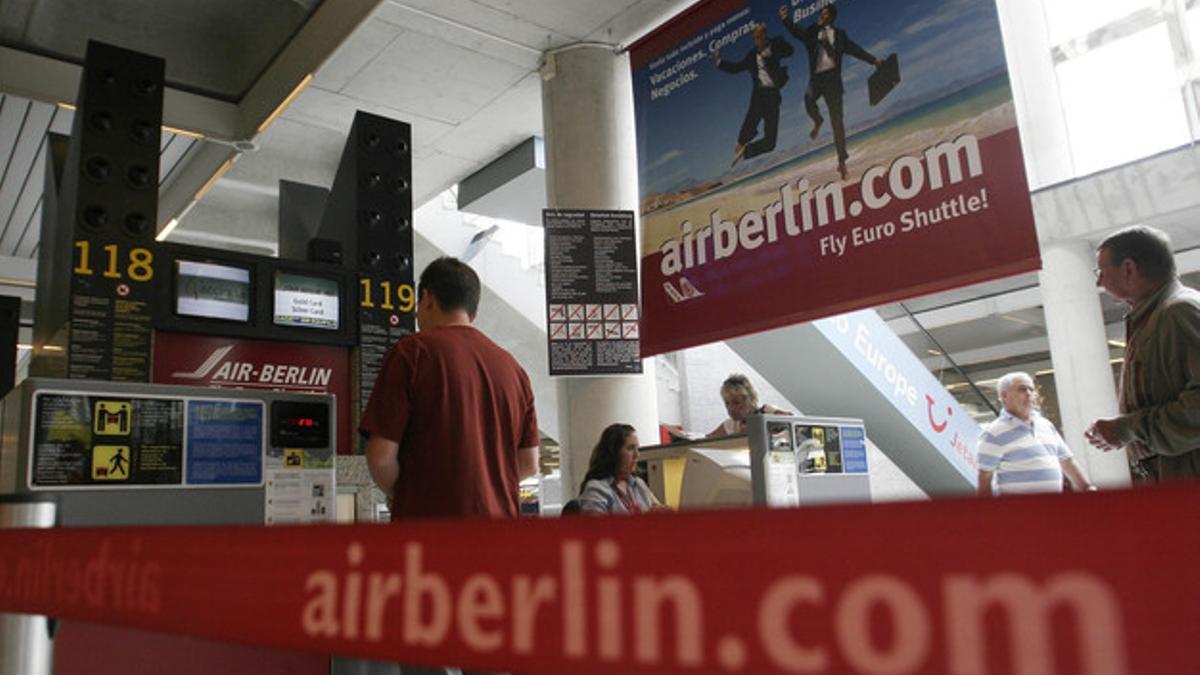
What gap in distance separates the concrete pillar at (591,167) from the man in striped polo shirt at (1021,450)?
2.09 meters

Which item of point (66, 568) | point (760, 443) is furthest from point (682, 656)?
point (760, 443)

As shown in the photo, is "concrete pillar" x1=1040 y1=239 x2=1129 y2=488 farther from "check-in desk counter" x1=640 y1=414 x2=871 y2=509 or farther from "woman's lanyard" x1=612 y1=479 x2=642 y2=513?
"woman's lanyard" x1=612 y1=479 x2=642 y2=513

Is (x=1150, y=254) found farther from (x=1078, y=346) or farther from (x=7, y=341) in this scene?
(x=7, y=341)

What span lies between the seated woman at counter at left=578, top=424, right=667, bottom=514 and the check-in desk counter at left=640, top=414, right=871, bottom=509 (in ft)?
0.35

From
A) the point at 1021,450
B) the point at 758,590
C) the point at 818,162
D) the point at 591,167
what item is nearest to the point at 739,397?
the point at 818,162

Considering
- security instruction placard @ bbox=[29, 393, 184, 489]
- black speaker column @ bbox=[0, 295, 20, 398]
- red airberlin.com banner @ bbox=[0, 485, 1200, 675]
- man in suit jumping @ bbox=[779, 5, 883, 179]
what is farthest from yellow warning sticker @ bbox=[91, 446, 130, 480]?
black speaker column @ bbox=[0, 295, 20, 398]

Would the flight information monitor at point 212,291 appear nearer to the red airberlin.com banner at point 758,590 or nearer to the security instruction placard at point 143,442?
the security instruction placard at point 143,442

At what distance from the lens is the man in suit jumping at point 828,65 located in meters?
4.58

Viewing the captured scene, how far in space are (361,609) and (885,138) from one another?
415 centimetres

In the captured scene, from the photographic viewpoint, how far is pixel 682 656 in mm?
569

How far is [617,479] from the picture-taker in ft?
12.8

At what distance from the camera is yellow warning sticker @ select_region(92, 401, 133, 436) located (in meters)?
2.22

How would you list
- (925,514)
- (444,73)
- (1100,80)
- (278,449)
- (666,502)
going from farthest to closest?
(1100,80) → (444,73) → (666,502) → (278,449) → (925,514)

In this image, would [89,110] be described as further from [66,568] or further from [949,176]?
[949,176]
